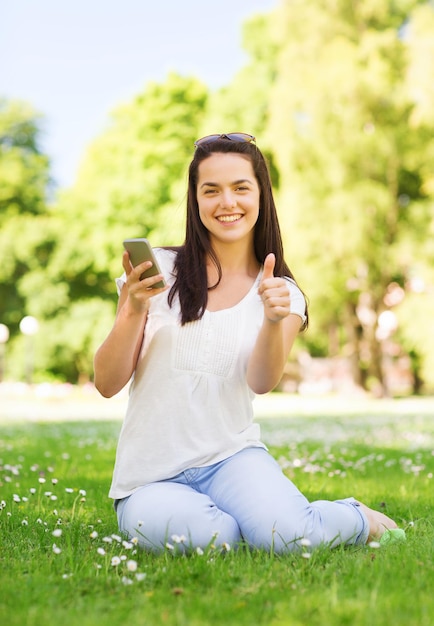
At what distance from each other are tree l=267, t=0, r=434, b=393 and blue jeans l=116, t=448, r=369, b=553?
21703 millimetres

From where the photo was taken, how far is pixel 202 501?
3.53m

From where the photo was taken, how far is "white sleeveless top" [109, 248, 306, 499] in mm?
3762

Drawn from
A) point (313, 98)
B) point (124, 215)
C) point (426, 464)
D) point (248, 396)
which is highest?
point (313, 98)

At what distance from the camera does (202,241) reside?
13.5ft

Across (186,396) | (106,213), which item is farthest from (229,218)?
(106,213)

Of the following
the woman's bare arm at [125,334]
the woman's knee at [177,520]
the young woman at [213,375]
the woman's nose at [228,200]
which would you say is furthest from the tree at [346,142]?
the woman's knee at [177,520]

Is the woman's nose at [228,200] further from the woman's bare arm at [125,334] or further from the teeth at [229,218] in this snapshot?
the woman's bare arm at [125,334]

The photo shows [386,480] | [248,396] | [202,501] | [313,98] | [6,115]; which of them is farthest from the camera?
[6,115]

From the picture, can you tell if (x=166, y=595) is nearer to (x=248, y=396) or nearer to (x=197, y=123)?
(x=248, y=396)

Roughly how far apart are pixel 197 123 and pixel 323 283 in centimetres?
1047

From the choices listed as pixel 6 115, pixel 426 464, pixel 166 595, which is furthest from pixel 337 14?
pixel 166 595

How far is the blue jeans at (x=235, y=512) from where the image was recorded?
3439 mm

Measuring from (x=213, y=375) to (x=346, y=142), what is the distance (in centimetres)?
2259

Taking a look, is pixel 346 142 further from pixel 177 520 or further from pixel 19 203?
pixel 177 520
